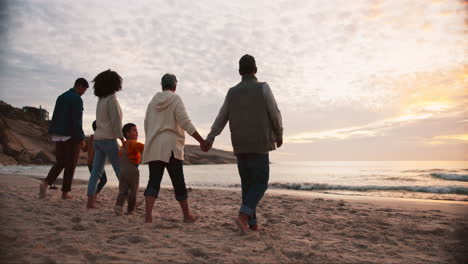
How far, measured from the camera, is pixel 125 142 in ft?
15.2

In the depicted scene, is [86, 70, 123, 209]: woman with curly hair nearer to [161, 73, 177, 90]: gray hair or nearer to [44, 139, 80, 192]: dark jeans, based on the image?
[44, 139, 80, 192]: dark jeans

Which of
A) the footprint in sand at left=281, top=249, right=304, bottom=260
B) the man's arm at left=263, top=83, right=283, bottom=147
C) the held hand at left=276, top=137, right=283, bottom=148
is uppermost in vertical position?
the man's arm at left=263, top=83, right=283, bottom=147

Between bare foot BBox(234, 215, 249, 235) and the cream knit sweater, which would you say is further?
the cream knit sweater

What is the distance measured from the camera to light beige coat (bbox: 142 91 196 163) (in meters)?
3.97

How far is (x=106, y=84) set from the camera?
4.96 m

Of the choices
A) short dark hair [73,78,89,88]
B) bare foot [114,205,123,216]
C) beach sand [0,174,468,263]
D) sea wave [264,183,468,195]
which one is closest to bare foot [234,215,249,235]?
beach sand [0,174,468,263]

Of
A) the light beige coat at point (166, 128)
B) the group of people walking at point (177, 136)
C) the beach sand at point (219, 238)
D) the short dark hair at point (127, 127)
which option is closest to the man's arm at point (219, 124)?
the group of people walking at point (177, 136)

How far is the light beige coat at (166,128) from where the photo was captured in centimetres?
397

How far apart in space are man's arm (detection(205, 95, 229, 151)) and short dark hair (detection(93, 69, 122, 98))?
198 centimetres

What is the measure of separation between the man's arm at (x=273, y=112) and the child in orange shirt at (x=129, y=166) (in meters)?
2.02

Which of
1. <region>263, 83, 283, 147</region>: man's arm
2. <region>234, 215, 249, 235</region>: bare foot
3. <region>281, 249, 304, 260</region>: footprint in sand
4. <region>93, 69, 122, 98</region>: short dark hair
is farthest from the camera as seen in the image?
<region>93, 69, 122, 98</region>: short dark hair

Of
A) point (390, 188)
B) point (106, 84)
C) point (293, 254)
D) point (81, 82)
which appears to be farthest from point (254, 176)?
point (390, 188)

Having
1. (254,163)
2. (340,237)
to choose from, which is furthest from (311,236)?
(254,163)

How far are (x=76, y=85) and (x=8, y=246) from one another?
3.53m
